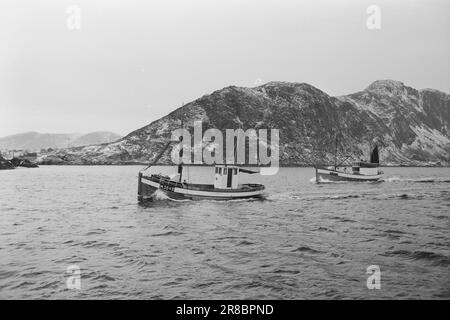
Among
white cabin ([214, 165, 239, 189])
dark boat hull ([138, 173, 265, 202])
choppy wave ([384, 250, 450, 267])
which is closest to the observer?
choppy wave ([384, 250, 450, 267])

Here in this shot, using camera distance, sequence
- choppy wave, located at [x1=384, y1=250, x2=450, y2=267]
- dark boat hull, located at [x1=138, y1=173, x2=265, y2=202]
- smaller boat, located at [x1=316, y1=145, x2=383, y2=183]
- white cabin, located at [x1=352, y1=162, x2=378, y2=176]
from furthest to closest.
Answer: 1. white cabin, located at [x1=352, y1=162, x2=378, y2=176]
2. smaller boat, located at [x1=316, y1=145, x2=383, y2=183]
3. dark boat hull, located at [x1=138, y1=173, x2=265, y2=202]
4. choppy wave, located at [x1=384, y1=250, x2=450, y2=267]

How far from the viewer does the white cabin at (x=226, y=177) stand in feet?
157

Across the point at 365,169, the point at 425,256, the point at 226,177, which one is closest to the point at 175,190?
the point at 226,177

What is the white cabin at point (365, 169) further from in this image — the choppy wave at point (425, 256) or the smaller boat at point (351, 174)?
the choppy wave at point (425, 256)

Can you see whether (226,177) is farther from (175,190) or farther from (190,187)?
(175,190)

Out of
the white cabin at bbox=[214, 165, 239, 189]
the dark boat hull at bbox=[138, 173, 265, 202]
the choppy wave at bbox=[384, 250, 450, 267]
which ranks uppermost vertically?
the white cabin at bbox=[214, 165, 239, 189]

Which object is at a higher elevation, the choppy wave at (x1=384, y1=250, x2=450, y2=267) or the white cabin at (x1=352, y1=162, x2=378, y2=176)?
the white cabin at (x1=352, y1=162, x2=378, y2=176)

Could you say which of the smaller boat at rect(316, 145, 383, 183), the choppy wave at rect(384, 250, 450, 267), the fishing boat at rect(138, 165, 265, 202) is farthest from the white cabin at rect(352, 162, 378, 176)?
the choppy wave at rect(384, 250, 450, 267)

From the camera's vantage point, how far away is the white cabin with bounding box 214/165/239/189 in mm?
47938

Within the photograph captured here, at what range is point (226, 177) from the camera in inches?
1897

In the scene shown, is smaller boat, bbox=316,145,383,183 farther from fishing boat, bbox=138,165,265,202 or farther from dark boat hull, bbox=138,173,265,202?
dark boat hull, bbox=138,173,265,202

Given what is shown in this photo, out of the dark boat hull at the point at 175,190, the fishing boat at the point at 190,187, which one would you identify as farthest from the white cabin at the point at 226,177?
the dark boat hull at the point at 175,190

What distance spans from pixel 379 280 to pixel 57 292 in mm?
13888

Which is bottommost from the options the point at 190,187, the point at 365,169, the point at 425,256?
the point at 425,256
